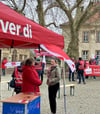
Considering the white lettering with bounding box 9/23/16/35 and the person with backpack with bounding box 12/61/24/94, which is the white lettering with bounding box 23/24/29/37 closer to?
the white lettering with bounding box 9/23/16/35

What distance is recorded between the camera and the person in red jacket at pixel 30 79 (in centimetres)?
594

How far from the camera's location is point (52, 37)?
6309 millimetres

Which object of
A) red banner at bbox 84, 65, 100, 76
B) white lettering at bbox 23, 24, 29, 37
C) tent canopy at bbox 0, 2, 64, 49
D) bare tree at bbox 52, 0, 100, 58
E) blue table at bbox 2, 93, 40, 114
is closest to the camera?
→ tent canopy at bbox 0, 2, 64, 49

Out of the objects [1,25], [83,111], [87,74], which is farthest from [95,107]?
[87,74]

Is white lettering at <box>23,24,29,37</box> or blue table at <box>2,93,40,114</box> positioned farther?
white lettering at <box>23,24,29,37</box>

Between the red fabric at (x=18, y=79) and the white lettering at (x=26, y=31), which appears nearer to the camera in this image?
the white lettering at (x=26, y=31)

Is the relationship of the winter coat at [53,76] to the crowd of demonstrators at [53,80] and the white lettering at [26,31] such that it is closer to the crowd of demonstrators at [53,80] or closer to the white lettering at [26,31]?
the crowd of demonstrators at [53,80]

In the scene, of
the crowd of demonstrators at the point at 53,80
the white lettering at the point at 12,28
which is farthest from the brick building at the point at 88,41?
the white lettering at the point at 12,28

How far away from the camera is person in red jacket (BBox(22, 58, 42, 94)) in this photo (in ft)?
19.5

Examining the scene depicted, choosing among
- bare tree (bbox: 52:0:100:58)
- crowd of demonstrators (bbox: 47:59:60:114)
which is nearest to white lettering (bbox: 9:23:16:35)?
crowd of demonstrators (bbox: 47:59:60:114)

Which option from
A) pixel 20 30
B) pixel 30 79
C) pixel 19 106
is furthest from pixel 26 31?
pixel 19 106

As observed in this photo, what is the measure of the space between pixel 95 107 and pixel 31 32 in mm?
4591

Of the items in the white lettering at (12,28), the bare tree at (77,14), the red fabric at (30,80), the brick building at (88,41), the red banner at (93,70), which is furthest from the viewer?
the brick building at (88,41)

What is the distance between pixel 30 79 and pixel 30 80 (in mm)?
31
